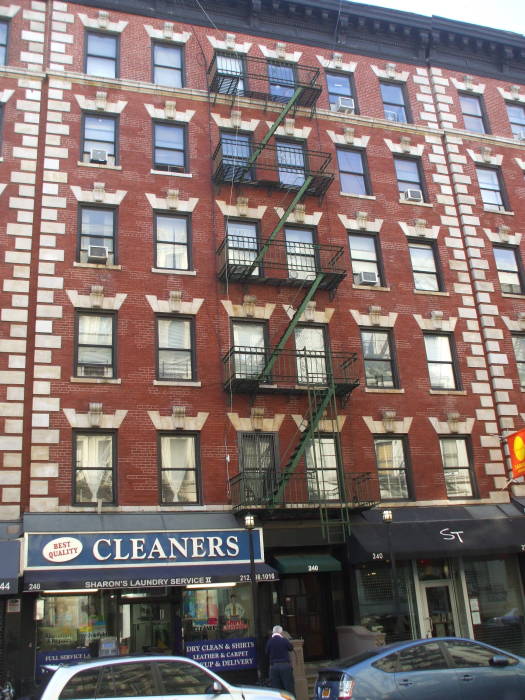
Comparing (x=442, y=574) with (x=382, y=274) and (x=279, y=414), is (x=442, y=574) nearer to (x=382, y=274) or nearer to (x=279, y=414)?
(x=279, y=414)

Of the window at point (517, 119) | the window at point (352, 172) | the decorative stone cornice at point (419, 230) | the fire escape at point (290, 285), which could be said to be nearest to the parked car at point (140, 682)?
the fire escape at point (290, 285)

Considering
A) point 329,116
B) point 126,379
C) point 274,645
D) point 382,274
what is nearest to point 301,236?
point 382,274

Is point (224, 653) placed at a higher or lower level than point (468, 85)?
lower

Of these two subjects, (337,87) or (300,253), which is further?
(337,87)

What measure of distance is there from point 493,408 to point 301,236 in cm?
848

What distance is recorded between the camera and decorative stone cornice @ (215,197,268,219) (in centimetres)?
2262

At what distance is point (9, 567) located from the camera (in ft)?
52.1

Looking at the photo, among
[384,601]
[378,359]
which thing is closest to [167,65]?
[378,359]

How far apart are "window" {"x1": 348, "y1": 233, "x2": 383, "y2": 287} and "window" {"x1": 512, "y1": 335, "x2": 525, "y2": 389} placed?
526 cm

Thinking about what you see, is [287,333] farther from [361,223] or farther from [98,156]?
[98,156]

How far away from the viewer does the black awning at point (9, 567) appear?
15.4 m

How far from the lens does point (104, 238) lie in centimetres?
2116

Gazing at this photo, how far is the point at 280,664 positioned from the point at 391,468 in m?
8.02

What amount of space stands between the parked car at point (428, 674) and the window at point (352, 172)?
16.8 meters
